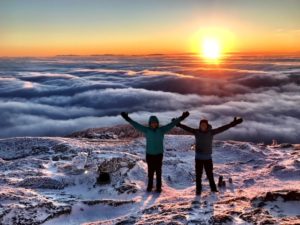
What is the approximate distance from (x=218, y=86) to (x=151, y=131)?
183 meters

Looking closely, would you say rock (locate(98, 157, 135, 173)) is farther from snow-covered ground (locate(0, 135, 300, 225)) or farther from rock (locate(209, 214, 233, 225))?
rock (locate(209, 214, 233, 225))

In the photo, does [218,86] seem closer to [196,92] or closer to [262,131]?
[196,92]

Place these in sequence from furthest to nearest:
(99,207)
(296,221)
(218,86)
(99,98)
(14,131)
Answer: (218,86) < (99,98) < (14,131) < (99,207) < (296,221)

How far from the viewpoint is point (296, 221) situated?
30.1ft

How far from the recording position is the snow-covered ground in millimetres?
10180

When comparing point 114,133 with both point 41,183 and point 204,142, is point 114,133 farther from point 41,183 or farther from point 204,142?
point 204,142

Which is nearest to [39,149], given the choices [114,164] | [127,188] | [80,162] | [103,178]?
[80,162]

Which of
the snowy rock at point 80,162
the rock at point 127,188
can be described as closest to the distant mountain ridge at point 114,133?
the snowy rock at point 80,162

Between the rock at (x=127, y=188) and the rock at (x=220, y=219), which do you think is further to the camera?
the rock at (x=127, y=188)

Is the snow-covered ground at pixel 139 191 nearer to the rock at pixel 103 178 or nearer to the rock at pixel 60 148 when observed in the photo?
the rock at pixel 60 148

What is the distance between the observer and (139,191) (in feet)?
43.1

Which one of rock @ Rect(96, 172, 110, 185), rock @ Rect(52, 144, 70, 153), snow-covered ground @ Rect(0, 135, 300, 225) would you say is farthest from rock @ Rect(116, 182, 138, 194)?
rock @ Rect(52, 144, 70, 153)

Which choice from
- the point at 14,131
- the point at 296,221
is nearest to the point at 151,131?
the point at 296,221

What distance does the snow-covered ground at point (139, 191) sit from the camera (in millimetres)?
10180
